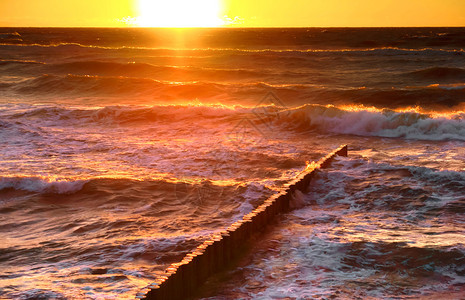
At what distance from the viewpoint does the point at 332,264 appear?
5.51 meters

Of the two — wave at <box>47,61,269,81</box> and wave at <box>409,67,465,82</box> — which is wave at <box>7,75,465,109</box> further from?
wave at <box>47,61,269,81</box>

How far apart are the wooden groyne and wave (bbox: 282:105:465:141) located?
8.70 meters

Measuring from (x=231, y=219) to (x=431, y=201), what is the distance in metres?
2.74

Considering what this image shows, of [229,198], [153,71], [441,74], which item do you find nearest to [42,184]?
[229,198]

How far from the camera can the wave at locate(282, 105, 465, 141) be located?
1479cm

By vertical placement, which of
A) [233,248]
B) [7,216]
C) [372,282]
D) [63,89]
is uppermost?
[63,89]

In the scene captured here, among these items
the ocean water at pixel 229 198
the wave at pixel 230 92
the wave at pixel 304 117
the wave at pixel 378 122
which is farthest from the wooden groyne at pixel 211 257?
the wave at pixel 230 92

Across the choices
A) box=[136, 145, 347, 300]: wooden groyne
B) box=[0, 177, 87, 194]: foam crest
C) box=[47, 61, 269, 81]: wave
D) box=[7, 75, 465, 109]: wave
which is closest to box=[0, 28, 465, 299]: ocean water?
box=[0, 177, 87, 194]: foam crest

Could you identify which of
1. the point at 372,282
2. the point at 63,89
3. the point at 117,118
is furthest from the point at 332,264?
the point at 63,89

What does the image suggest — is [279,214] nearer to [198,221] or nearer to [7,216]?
[198,221]

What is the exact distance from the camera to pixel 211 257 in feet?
17.3

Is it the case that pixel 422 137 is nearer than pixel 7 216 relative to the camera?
No

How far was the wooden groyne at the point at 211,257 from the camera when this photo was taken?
453cm

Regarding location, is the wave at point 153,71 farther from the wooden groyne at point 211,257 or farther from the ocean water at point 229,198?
the wooden groyne at point 211,257
